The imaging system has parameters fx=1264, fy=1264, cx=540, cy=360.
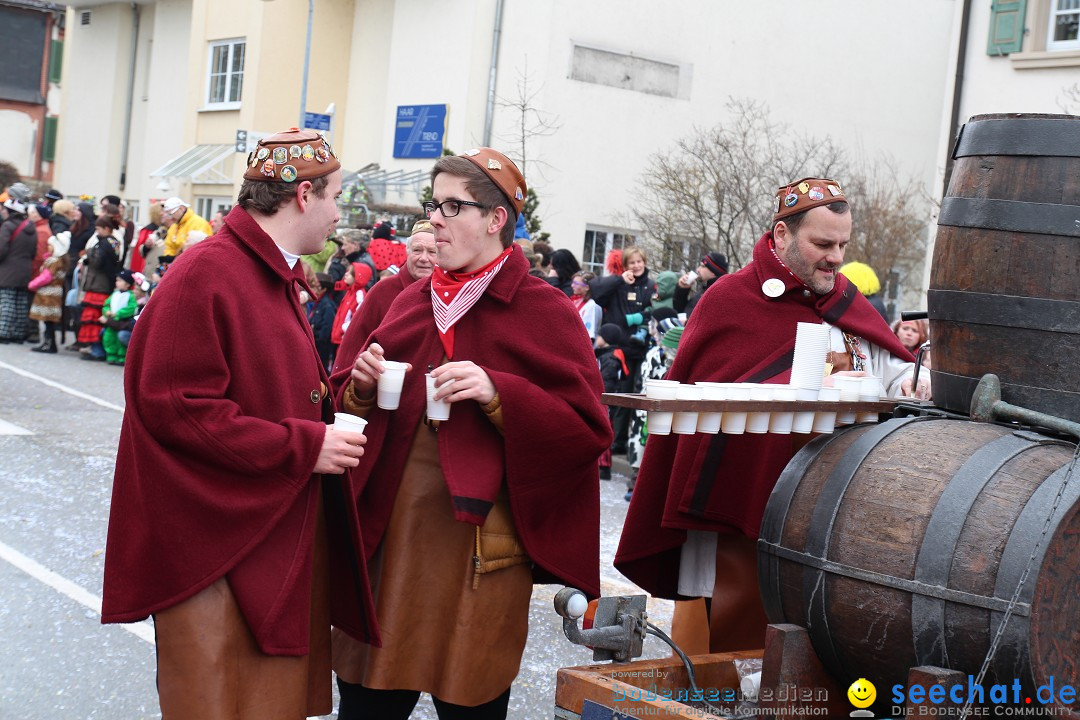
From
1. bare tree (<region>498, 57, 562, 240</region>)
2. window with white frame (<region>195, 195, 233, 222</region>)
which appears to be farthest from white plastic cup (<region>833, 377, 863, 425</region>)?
window with white frame (<region>195, 195, 233, 222</region>)

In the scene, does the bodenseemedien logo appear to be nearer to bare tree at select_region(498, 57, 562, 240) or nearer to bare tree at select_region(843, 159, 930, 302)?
bare tree at select_region(843, 159, 930, 302)

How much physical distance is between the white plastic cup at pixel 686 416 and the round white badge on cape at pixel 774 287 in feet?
3.66

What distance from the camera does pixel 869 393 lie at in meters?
3.25

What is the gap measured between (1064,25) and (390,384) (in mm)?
13260

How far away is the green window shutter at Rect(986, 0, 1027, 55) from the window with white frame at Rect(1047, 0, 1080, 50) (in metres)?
0.32

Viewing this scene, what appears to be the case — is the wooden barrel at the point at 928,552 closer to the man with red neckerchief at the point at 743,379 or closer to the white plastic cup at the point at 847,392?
the white plastic cup at the point at 847,392

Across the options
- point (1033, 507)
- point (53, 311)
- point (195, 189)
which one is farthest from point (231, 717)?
point (195, 189)

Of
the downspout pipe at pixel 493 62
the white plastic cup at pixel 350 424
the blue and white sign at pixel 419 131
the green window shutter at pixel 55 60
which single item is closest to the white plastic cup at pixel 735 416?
the white plastic cup at pixel 350 424

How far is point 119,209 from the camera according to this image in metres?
17.5

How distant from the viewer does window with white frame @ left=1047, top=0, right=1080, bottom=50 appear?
1417cm

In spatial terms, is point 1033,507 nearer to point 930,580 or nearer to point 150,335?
point 930,580

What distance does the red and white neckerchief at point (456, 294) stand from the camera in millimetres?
3430

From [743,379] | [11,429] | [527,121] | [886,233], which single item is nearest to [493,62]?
[527,121]

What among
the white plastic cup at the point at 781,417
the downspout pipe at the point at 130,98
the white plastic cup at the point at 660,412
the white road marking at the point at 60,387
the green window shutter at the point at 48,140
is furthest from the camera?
the green window shutter at the point at 48,140
